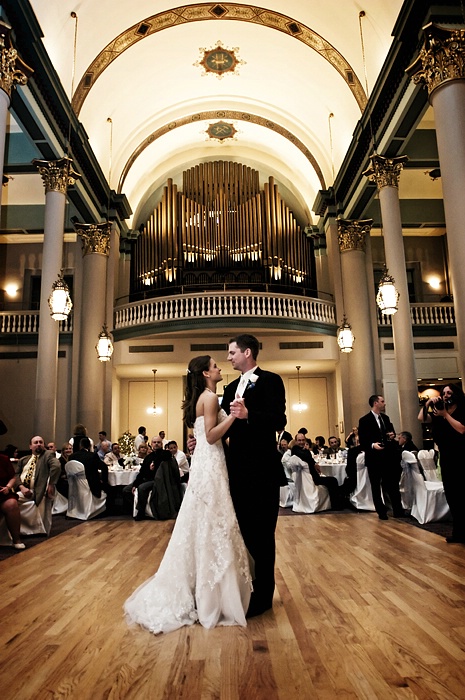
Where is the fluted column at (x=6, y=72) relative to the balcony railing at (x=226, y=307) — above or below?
above

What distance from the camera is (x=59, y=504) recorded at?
8719 millimetres

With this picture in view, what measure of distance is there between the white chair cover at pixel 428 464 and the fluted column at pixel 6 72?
6693mm

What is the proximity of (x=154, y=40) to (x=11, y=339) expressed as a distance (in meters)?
8.52

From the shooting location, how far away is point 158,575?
3100 millimetres

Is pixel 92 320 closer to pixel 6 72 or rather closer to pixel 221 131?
pixel 6 72

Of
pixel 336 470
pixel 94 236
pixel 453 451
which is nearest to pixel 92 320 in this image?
pixel 94 236

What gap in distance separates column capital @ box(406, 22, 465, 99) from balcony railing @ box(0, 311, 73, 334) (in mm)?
10555

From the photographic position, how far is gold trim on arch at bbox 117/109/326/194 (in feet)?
49.9

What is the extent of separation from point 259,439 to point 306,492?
5.46 m

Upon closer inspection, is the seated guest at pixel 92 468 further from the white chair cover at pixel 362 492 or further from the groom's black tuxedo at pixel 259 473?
the groom's black tuxedo at pixel 259 473

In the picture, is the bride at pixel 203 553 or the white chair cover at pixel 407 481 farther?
the white chair cover at pixel 407 481

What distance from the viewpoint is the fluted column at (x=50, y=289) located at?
959cm

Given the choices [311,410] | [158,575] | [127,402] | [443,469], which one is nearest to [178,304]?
[127,402]

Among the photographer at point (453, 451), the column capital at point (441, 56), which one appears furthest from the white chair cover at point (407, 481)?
the column capital at point (441, 56)
